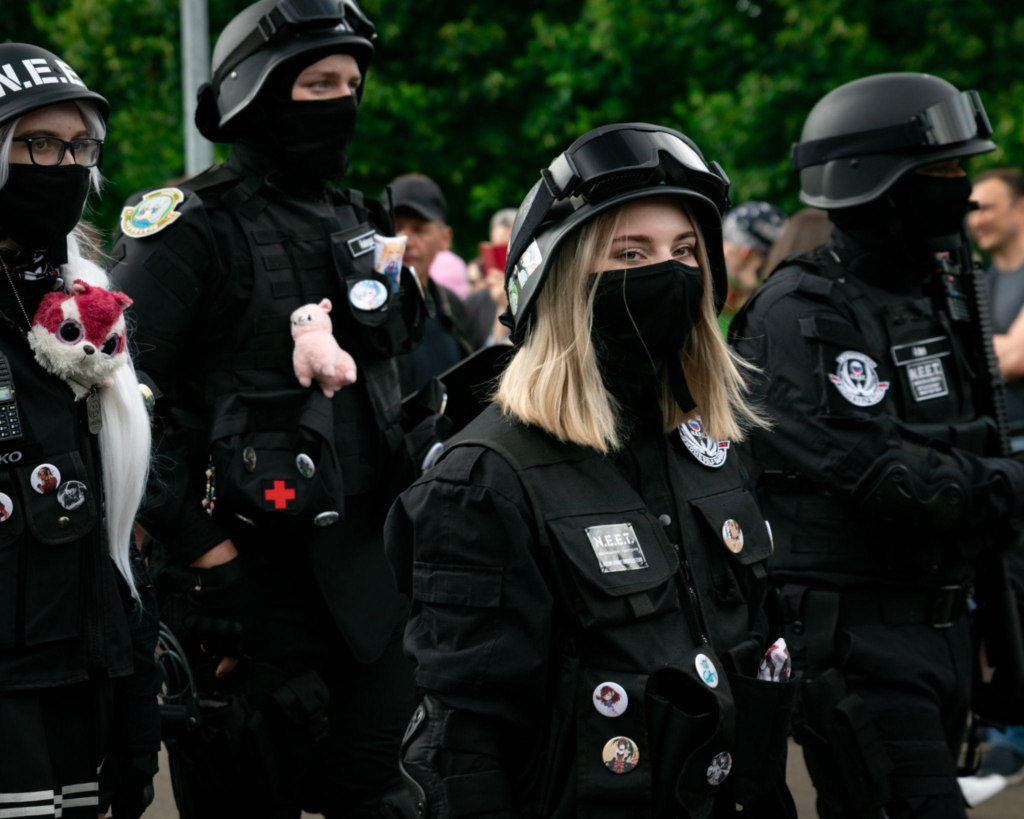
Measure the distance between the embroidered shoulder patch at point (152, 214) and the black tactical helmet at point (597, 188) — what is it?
57.2 inches

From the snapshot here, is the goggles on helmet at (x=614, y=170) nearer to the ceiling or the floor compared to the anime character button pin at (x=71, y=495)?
nearer to the ceiling

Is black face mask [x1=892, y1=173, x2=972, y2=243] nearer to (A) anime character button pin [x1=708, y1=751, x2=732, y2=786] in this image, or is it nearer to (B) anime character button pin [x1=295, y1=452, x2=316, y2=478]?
(B) anime character button pin [x1=295, y1=452, x2=316, y2=478]

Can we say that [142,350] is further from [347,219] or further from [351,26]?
[351,26]

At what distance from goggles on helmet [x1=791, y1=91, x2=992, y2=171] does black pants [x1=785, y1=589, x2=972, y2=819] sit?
1464 millimetres

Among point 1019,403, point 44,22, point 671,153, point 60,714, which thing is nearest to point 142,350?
point 60,714

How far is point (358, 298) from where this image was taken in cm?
401

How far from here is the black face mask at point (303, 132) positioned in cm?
404

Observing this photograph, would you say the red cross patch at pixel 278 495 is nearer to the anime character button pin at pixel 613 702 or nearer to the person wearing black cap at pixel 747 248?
the anime character button pin at pixel 613 702

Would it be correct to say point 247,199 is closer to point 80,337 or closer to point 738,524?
point 80,337

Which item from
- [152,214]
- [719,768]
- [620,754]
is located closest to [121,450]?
[152,214]

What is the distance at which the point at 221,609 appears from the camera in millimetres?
3826

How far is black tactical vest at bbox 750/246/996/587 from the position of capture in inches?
157

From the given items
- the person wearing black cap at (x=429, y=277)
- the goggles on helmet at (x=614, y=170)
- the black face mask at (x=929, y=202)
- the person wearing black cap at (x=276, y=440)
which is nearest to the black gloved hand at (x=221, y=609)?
the person wearing black cap at (x=276, y=440)

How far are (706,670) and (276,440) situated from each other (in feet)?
5.73
